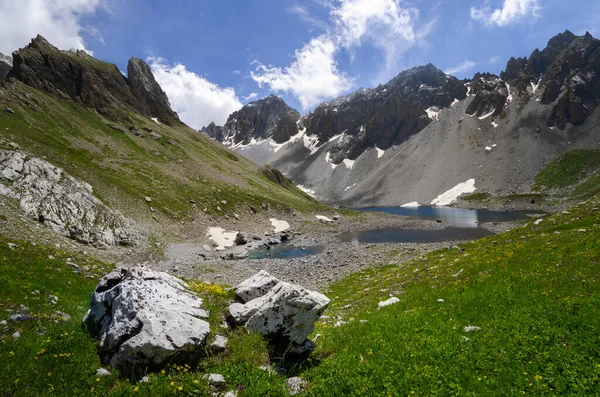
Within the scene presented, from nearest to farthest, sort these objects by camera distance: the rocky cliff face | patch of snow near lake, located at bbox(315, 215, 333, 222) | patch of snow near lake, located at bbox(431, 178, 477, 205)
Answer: the rocky cliff face
patch of snow near lake, located at bbox(315, 215, 333, 222)
patch of snow near lake, located at bbox(431, 178, 477, 205)

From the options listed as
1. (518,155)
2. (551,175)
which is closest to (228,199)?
(551,175)

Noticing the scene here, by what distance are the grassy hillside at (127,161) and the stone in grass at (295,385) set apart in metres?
55.2

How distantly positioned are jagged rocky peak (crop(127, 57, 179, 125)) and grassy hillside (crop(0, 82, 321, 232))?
32983 mm

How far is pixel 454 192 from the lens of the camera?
182500mm

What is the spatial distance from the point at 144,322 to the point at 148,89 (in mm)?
171582

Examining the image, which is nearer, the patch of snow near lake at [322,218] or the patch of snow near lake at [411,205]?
the patch of snow near lake at [322,218]

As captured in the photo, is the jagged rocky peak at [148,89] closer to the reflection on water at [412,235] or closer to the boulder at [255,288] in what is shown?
the reflection on water at [412,235]

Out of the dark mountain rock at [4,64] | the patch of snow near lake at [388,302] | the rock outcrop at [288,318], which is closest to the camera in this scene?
the rock outcrop at [288,318]

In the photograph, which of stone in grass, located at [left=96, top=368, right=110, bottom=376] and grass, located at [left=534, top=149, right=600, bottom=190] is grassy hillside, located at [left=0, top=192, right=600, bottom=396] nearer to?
stone in grass, located at [left=96, top=368, right=110, bottom=376]

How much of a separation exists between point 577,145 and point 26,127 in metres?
254

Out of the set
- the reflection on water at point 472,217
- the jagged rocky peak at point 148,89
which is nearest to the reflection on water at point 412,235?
the reflection on water at point 472,217

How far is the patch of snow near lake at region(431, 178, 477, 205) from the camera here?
177 meters

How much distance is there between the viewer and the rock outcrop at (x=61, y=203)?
36562 millimetres

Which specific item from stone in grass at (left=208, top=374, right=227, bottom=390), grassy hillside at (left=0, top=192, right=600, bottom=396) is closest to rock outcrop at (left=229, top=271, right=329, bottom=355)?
grassy hillside at (left=0, top=192, right=600, bottom=396)
